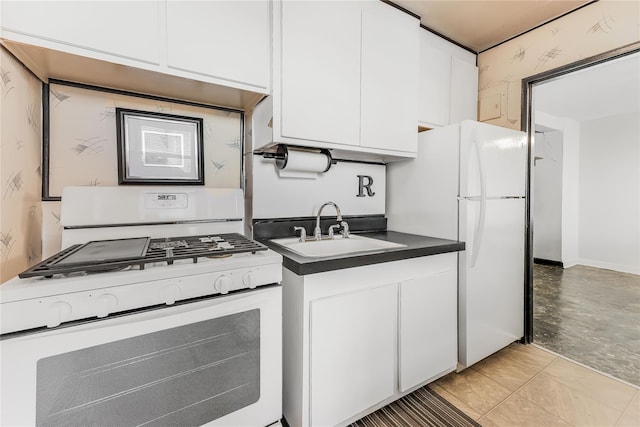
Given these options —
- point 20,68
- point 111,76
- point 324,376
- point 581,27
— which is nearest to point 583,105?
Result: point 581,27

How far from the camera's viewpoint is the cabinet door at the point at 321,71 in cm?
141

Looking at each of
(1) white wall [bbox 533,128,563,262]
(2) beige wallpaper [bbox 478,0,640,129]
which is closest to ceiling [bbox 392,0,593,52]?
(2) beige wallpaper [bbox 478,0,640,129]

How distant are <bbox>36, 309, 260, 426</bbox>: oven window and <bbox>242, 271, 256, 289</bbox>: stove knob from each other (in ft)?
0.32

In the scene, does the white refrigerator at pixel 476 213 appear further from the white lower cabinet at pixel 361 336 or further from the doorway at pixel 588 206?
the doorway at pixel 588 206

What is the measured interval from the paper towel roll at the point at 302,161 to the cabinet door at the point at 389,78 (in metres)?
0.26

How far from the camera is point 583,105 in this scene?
3.81m

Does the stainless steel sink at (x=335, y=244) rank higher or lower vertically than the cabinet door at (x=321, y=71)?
lower

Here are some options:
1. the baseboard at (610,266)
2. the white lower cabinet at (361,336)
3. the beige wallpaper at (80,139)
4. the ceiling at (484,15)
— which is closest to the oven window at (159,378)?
the white lower cabinet at (361,336)

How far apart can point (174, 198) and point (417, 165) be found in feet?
5.07

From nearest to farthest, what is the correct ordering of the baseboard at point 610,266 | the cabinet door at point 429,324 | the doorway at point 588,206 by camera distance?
the cabinet door at point 429,324 < the doorway at point 588,206 < the baseboard at point 610,266

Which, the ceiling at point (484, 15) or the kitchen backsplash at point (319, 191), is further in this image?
the ceiling at point (484, 15)

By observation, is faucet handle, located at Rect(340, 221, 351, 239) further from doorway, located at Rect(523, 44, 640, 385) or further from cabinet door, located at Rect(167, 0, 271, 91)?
doorway, located at Rect(523, 44, 640, 385)

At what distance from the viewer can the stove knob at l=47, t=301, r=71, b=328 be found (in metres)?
0.77

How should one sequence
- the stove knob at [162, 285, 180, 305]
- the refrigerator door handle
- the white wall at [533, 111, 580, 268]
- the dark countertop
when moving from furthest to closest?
the white wall at [533, 111, 580, 268] < the refrigerator door handle < the dark countertop < the stove knob at [162, 285, 180, 305]
